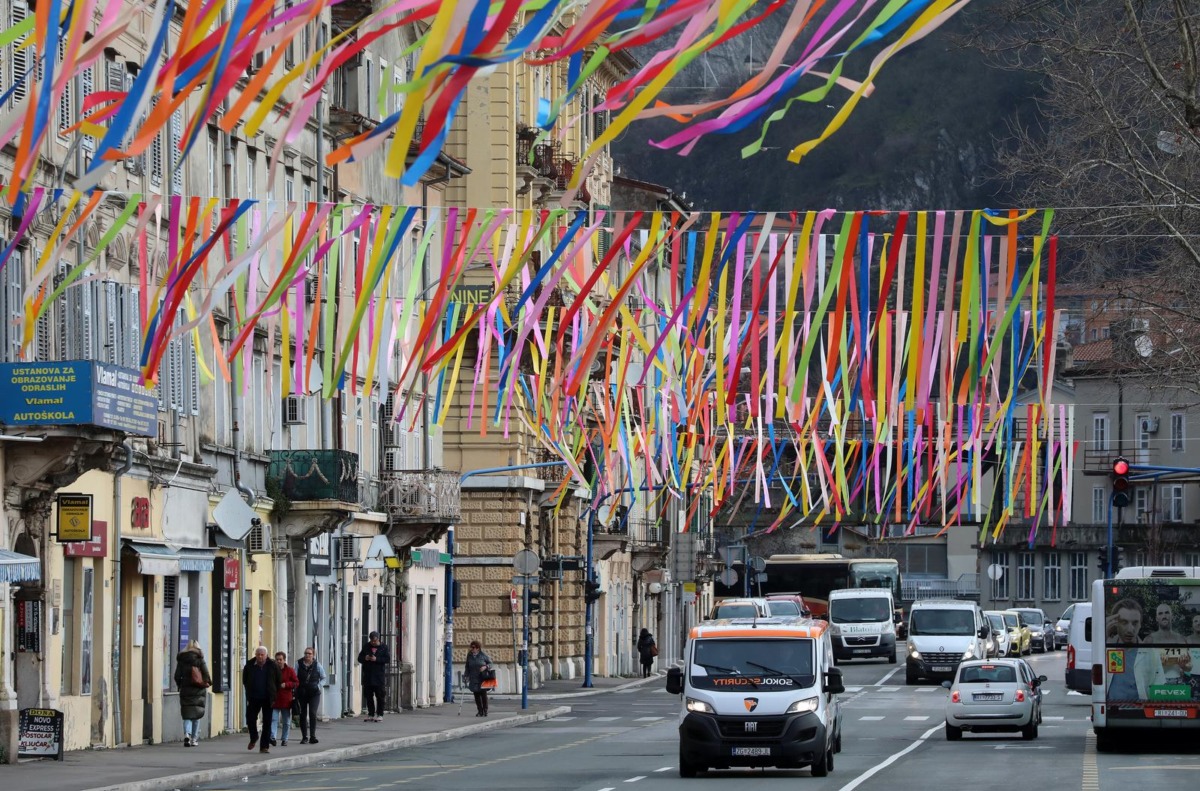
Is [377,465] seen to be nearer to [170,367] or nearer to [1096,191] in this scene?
[170,367]

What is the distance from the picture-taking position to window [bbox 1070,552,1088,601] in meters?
124

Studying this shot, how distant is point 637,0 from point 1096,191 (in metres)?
24.4

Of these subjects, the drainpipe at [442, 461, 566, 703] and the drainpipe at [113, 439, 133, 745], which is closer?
the drainpipe at [113, 439, 133, 745]

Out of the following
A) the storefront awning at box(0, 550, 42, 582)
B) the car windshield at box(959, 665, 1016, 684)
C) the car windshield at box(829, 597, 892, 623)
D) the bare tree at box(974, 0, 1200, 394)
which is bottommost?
the car windshield at box(829, 597, 892, 623)

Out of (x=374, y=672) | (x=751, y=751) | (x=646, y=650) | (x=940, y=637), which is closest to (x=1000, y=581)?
(x=646, y=650)

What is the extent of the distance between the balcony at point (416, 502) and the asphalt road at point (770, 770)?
5.93 metres

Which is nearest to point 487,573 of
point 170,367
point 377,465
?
point 377,465

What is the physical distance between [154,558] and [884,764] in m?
11.3

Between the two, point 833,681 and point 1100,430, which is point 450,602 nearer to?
point 833,681

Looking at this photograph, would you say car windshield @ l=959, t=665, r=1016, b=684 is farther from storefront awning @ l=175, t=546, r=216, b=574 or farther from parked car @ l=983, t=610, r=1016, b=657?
parked car @ l=983, t=610, r=1016, b=657

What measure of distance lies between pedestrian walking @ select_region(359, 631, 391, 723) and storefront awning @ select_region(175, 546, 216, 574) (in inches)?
244

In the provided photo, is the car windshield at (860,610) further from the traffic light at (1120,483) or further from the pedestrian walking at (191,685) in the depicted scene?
the pedestrian walking at (191,685)

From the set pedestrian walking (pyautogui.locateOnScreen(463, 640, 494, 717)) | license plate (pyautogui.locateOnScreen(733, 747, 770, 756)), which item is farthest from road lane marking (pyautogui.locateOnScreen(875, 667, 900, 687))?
license plate (pyautogui.locateOnScreen(733, 747, 770, 756))

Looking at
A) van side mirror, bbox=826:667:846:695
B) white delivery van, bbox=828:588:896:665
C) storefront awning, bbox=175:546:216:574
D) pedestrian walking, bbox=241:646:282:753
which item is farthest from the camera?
white delivery van, bbox=828:588:896:665
